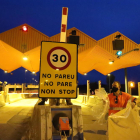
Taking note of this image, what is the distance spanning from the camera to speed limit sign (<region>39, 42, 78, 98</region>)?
11.0 ft

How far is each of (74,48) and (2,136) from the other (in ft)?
14.4

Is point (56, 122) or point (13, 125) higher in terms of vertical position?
point (56, 122)

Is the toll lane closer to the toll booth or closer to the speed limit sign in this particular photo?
the toll booth

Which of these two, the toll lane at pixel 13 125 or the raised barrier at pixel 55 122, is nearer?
the raised barrier at pixel 55 122

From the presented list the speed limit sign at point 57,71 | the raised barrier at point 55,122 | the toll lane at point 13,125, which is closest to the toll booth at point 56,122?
the raised barrier at point 55,122

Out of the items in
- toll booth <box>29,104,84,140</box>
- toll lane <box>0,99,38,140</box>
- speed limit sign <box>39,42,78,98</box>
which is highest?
speed limit sign <box>39,42,78,98</box>

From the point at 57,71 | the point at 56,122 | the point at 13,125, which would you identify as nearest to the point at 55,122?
the point at 56,122

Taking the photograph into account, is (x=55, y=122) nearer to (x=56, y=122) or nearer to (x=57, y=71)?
(x=56, y=122)

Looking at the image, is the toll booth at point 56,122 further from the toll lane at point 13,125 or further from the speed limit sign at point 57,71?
the toll lane at point 13,125

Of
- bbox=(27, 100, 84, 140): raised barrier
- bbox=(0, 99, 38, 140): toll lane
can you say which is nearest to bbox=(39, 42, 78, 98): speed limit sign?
bbox=(27, 100, 84, 140): raised barrier

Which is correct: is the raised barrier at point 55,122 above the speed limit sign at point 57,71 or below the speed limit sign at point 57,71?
below

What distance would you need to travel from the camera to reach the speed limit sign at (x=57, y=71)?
3.35 m

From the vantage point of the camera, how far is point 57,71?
3406mm

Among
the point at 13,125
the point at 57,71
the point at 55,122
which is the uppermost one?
the point at 57,71
